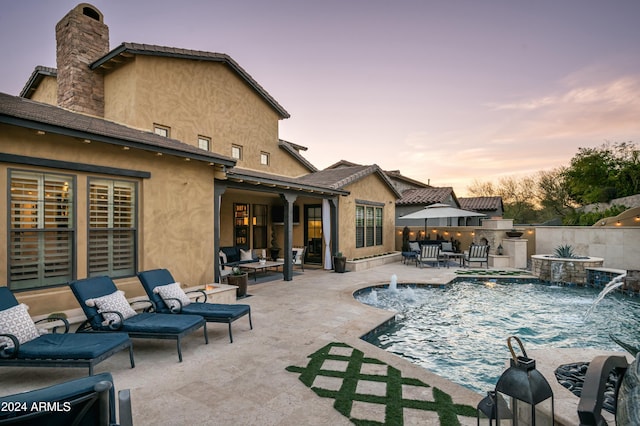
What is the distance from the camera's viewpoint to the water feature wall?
1037cm

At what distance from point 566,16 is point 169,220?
12822mm

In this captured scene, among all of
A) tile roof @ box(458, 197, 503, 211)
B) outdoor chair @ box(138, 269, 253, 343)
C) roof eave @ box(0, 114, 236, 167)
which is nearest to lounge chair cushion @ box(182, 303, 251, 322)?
outdoor chair @ box(138, 269, 253, 343)

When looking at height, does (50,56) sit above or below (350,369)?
above

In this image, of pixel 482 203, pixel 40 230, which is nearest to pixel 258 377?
pixel 40 230

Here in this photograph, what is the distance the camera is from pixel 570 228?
1327 centimetres

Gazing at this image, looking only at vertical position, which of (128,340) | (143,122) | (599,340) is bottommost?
(599,340)

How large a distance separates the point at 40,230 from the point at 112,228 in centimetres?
104

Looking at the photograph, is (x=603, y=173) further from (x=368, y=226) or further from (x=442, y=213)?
(x=368, y=226)

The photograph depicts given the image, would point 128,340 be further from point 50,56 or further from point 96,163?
point 50,56

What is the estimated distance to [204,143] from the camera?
1206cm

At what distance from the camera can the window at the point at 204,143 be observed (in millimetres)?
11880

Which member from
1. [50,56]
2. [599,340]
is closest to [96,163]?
[599,340]

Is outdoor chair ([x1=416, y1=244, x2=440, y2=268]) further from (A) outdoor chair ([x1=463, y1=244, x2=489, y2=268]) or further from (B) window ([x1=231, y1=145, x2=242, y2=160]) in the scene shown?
(B) window ([x1=231, y1=145, x2=242, y2=160])

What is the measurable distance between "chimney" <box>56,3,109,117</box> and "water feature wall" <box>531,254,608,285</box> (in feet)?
53.2
